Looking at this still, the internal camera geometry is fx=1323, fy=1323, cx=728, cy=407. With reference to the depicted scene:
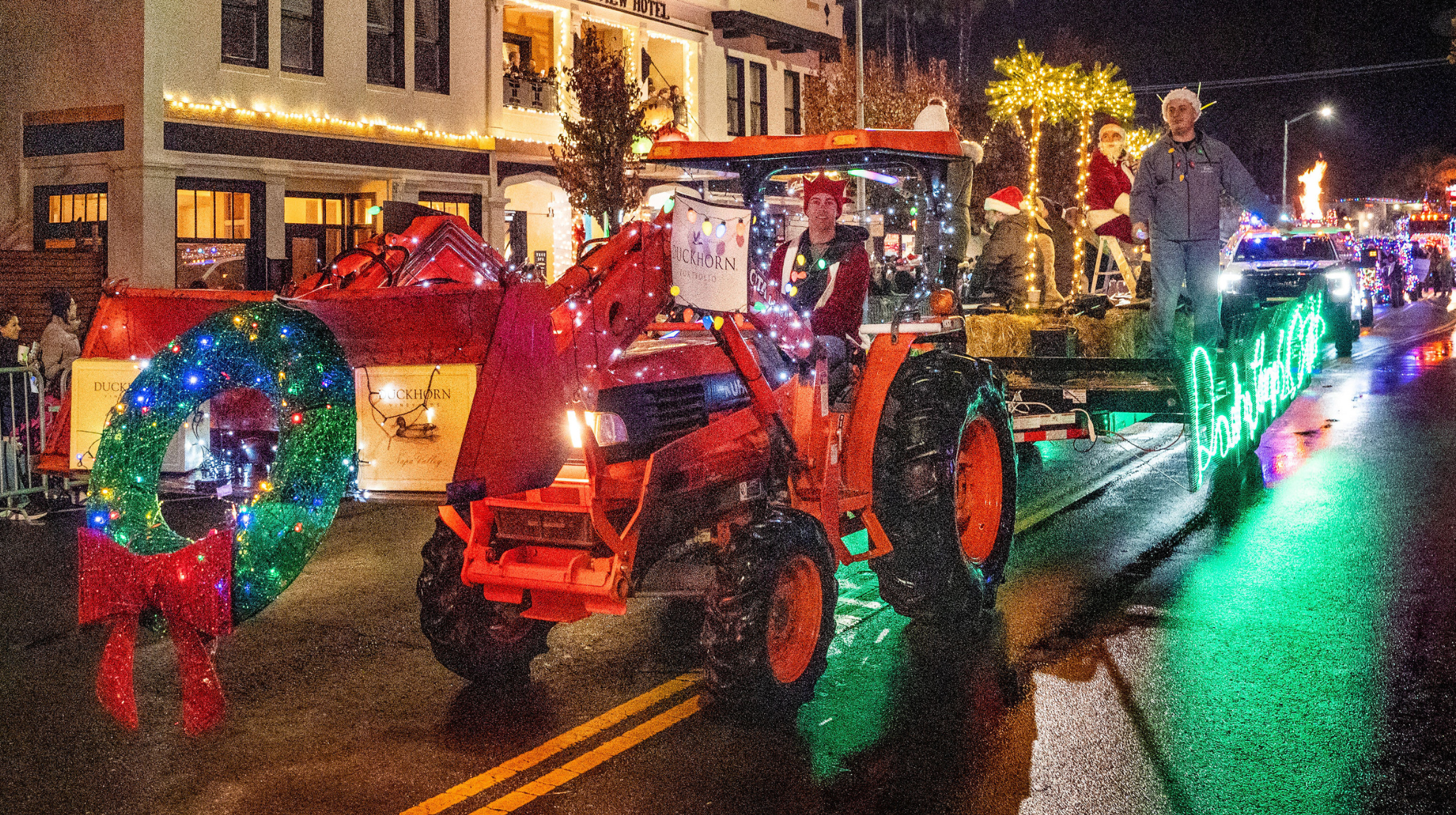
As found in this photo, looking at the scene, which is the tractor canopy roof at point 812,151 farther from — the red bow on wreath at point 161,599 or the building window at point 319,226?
the building window at point 319,226

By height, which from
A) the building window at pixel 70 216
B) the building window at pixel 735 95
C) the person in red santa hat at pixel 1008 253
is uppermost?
the building window at pixel 735 95

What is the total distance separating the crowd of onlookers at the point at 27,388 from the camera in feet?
34.9

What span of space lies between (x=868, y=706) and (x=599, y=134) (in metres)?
21.0

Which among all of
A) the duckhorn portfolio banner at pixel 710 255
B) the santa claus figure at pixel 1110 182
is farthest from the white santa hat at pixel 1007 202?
the duckhorn portfolio banner at pixel 710 255

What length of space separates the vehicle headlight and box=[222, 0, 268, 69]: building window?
59.1 feet

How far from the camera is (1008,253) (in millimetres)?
12430

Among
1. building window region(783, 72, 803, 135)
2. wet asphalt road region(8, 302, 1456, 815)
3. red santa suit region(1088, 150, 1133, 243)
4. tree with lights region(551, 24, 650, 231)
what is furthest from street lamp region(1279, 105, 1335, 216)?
wet asphalt road region(8, 302, 1456, 815)

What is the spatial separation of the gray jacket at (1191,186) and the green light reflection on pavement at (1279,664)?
7.46 ft

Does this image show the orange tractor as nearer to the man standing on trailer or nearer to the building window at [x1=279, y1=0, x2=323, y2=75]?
the man standing on trailer

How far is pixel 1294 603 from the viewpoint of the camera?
23.5 feet

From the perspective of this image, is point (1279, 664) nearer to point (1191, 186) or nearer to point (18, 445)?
point (1191, 186)

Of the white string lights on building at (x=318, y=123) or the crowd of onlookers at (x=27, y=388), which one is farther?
the white string lights on building at (x=318, y=123)

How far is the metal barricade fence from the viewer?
1062 centimetres

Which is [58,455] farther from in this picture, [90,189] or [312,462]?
[90,189]
